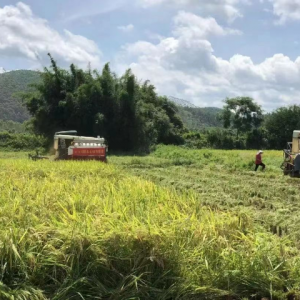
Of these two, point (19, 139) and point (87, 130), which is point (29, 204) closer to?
point (87, 130)

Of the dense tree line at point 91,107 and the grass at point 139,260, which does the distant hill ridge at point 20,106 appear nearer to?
the dense tree line at point 91,107

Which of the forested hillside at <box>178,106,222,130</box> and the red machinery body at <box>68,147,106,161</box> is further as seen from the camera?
the forested hillside at <box>178,106,222,130</box>

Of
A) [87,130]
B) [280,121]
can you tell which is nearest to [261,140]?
[280,121]

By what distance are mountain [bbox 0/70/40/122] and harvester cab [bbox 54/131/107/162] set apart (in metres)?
53.3

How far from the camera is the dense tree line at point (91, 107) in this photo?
28.8 meters

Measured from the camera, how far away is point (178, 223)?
12.5ft

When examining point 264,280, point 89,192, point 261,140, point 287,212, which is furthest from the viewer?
point 261,140

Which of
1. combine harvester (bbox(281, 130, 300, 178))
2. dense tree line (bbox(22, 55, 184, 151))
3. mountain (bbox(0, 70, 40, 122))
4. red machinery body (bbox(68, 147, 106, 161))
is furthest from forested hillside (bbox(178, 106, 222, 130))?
combine harvester (bbox(281, 130, 300, 178))

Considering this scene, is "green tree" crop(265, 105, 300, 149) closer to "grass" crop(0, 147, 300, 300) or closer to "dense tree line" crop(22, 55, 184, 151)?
"dense tree line" crop(22, 55, 184, 151)

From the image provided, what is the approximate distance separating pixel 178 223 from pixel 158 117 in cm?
3483

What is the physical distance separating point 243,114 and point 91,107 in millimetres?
24581

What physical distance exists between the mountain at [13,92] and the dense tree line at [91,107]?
39.6 m

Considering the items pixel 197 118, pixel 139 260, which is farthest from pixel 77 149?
pixel 197 118

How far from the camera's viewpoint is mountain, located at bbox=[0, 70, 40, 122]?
82.4 meters
